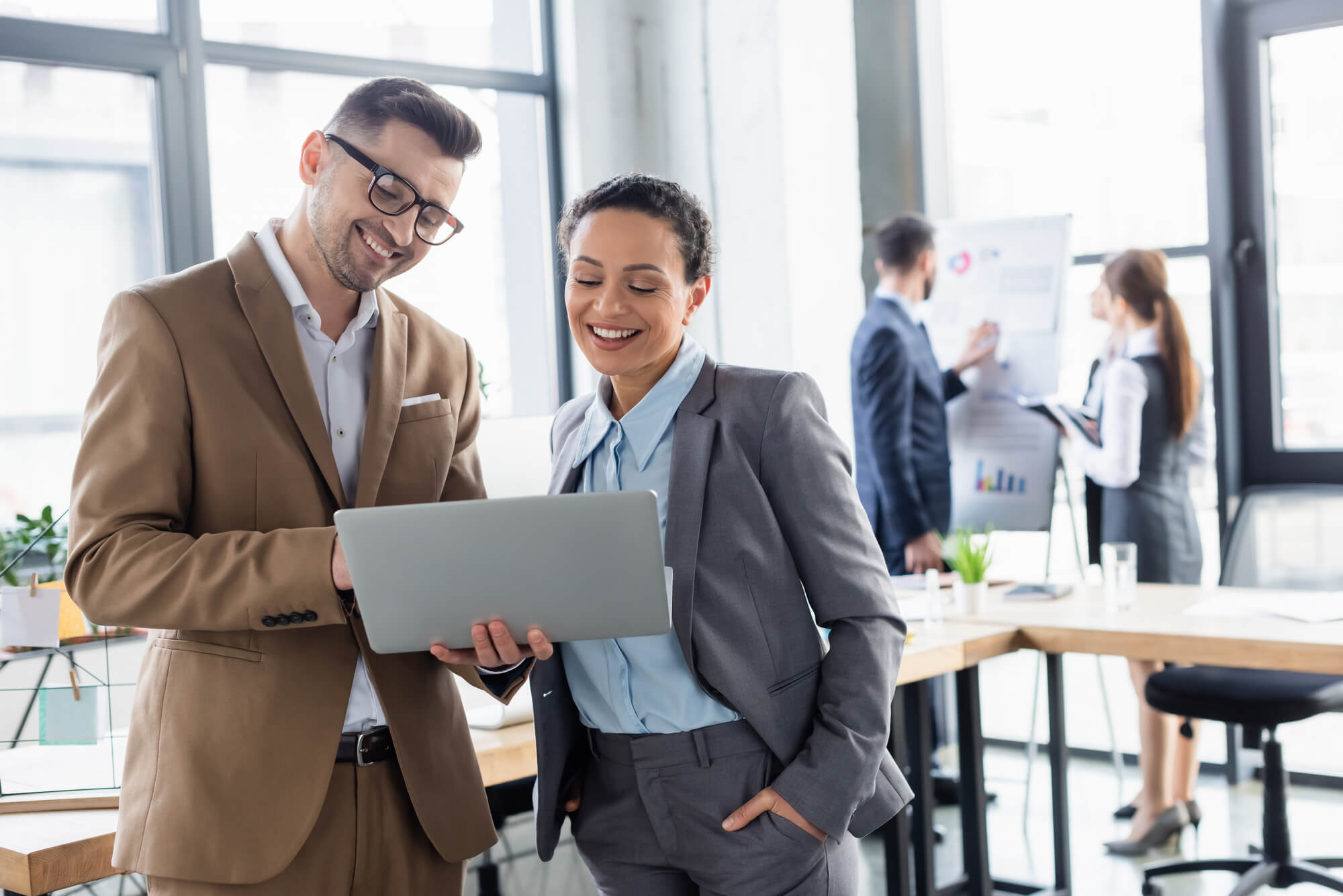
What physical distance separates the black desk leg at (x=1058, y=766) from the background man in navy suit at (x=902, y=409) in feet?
3.82

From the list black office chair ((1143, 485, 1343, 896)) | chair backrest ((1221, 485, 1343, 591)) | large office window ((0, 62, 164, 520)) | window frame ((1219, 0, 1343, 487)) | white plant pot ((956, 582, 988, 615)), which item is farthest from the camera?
window frame ((1219, 0, 1343, 487))

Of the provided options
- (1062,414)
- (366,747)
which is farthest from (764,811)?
(1062,414)

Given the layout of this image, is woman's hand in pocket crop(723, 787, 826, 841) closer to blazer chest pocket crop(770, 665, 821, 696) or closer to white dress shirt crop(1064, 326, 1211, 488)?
blazer chest pocket crop(770, 665, 821, 696)

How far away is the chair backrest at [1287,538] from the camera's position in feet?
13.1

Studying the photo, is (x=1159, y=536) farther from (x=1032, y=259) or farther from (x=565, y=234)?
(x=565, y=234)

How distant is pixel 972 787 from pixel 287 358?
2119 mm

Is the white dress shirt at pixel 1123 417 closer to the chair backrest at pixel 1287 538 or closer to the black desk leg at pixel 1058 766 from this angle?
the chair backrest at pixel 1287 538

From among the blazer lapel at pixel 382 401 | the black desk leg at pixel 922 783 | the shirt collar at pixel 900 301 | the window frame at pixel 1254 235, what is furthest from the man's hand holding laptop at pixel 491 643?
the window frame at pixel 1254 235

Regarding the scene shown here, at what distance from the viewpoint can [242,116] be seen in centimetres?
421

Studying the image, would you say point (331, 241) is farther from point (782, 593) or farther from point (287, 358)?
point (782, 593)

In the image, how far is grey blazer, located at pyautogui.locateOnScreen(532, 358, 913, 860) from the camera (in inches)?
60.9

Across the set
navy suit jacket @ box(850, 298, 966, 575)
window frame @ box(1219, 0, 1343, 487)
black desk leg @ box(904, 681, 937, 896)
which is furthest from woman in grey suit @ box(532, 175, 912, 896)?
window frame @ box(1219, 0, 1343, 487)

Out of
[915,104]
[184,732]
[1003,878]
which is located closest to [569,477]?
[184,732]

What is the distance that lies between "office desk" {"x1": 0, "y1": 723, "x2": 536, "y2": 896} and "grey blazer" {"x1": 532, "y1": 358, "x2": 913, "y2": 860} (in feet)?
1.94
